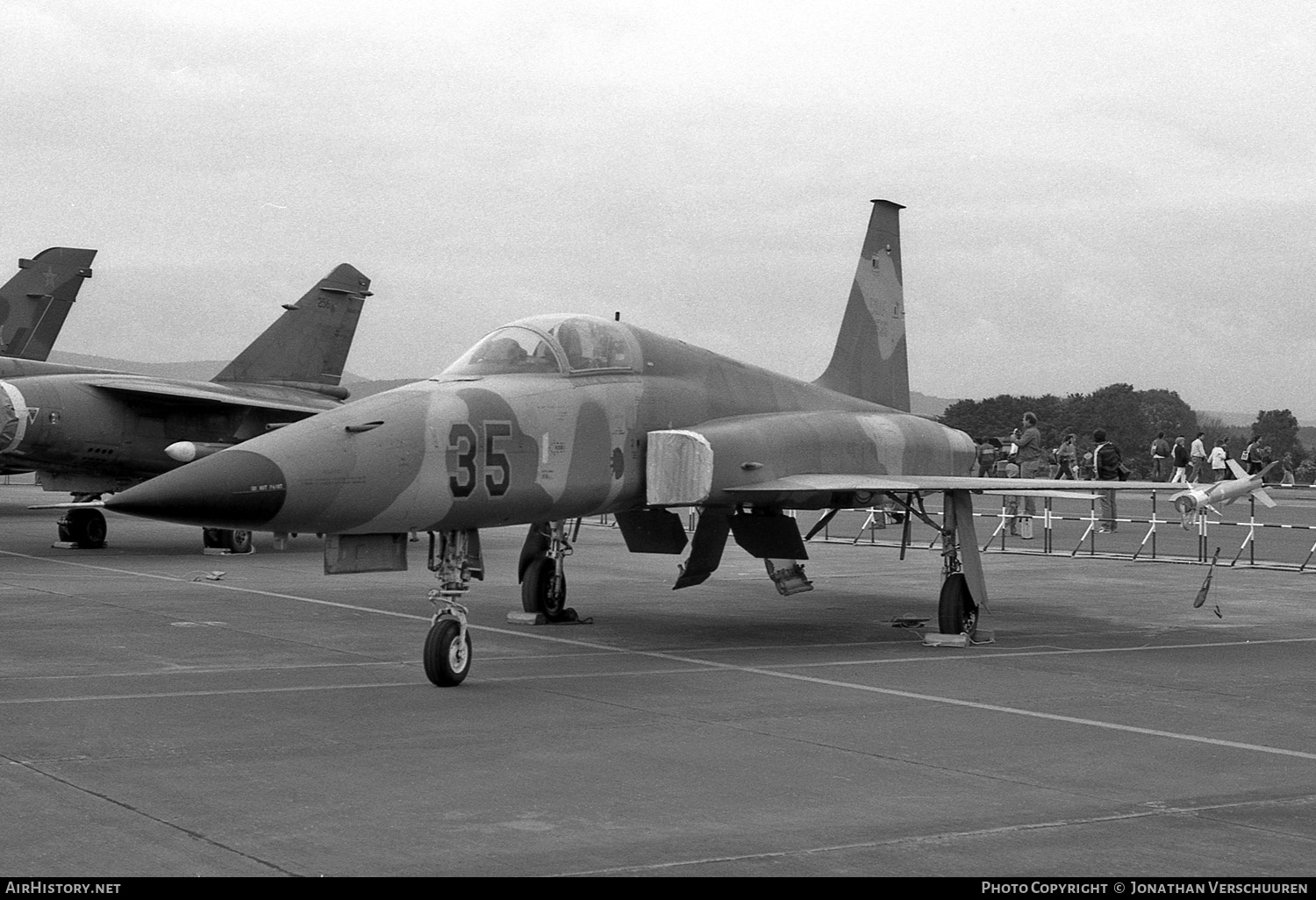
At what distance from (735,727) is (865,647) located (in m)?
4.18

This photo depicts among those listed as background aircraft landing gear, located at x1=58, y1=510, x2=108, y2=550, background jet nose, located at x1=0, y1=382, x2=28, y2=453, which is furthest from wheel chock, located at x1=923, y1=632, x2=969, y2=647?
background aircraft landing gear, located at x1=58, y1=510, x2=108, y2=550

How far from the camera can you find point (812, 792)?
253 inches

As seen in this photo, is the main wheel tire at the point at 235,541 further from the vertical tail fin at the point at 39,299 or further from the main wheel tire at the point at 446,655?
the main wheel tire at the point at 446,655

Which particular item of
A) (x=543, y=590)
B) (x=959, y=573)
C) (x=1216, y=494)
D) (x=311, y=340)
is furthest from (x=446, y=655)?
(x=311, y=340)

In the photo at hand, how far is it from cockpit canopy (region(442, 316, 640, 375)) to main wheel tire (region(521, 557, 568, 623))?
8.24ft

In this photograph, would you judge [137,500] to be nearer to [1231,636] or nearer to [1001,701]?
[1001,701]

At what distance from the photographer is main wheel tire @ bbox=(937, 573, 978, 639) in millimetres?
12289

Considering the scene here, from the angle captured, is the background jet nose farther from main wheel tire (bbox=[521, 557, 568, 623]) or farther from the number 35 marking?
the number 35 marking

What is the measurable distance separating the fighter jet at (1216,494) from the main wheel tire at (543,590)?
551cm

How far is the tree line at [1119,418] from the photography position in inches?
2302

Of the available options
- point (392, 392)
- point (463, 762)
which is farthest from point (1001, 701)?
point (392, 392)

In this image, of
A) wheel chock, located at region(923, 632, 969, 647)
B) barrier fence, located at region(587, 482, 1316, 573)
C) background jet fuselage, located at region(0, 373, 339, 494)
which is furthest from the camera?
background jet fuselage, located at region(0, 373, 339, 494)

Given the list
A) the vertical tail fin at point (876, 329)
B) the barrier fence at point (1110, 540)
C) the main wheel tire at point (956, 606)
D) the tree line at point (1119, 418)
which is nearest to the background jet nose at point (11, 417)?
the barrier fence at point (1110, 540)

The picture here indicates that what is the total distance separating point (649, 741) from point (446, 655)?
221 centimetres
